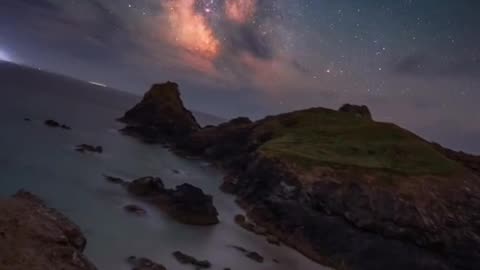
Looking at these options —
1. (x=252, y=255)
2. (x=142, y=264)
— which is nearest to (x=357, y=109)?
(x=252, y=255)

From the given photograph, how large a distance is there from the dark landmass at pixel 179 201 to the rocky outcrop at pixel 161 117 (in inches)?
1826

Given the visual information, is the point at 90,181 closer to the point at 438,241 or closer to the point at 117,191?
the point at 117,191

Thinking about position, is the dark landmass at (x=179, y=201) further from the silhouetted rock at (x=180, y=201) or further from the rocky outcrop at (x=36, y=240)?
the rocky outcrop at (x=36, y=240)

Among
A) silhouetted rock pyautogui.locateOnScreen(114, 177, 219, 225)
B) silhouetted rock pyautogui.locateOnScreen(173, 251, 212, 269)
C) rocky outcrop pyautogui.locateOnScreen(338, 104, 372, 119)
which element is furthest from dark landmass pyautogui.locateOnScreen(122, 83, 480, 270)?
rocky outcrop pyautogui.locateOnScreen(338, 104, 372, 119)

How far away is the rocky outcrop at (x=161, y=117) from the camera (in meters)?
102

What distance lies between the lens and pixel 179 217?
4425 centimetres

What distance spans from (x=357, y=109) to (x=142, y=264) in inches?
3766

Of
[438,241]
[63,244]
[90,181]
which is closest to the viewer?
[63,244]

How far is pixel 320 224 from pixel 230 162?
1369 inches

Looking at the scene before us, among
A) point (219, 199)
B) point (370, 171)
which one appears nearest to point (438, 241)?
point (370, 171)

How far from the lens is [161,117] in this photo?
353ft

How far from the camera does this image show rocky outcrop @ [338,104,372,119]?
113 m

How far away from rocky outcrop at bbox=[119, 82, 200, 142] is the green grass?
909 inches

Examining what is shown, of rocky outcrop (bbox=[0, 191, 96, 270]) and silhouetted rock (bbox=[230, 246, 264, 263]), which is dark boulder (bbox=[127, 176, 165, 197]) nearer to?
silhouetted rock (bbox=[230, 246, 264, 263])
